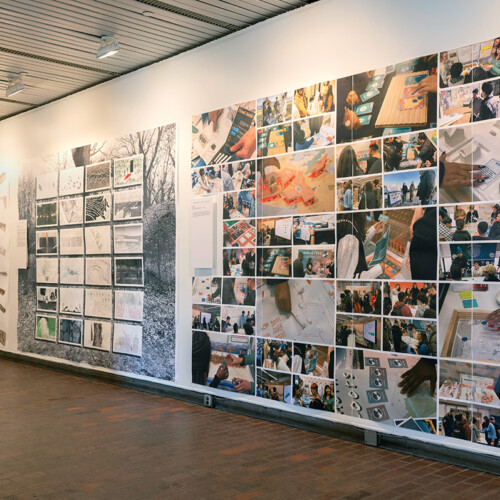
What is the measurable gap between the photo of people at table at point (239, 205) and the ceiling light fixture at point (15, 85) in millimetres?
3731

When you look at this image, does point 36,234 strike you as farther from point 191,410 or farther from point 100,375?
point 191,410

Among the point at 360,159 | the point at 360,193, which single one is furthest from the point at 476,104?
the point at 360,193

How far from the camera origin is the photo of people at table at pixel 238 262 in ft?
21.6

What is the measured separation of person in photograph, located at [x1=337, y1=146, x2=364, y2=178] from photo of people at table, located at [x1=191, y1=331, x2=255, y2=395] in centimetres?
198

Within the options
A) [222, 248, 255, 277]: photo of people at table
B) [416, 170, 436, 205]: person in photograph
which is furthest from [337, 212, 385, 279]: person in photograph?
[222, 248, 255, 277]: photo of people at table

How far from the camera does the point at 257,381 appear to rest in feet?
21.1

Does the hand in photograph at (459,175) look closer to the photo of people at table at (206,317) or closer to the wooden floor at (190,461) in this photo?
the wooden floor at (190,461)

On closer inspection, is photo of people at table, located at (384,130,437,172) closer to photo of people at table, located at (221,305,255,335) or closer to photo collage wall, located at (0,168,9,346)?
photo of people at table, located at (221,305,255,335)

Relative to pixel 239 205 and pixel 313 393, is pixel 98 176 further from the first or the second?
pixel 313 393

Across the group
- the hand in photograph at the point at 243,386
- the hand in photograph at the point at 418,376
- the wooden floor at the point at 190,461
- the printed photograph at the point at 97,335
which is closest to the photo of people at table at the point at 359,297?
the hand in photograph at the point at 418,376

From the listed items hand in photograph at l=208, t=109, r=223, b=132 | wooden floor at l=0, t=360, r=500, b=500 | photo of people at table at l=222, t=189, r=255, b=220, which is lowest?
wooden floor at l=0, t=360, r=500, b=500

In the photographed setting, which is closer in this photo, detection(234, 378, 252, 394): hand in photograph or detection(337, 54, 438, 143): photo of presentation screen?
detection(337, 54, 438, 143): photo of presentation screen

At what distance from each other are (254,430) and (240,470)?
1.22m

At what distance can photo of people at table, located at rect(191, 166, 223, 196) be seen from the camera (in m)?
6.96
